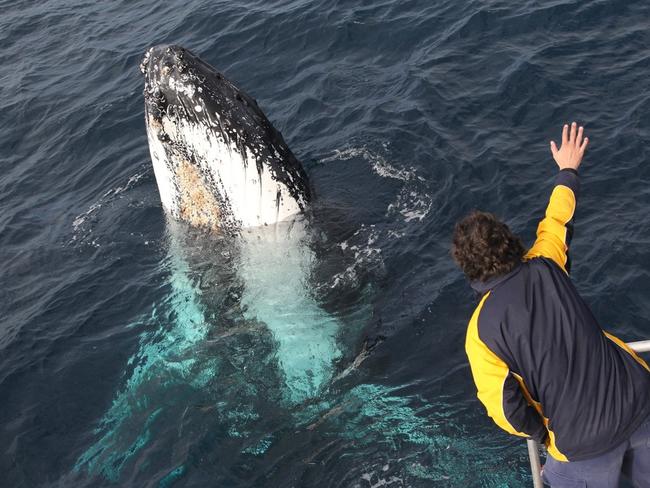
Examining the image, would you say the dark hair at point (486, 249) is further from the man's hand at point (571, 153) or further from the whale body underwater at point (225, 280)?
the whale body underwater at point (225, 280)

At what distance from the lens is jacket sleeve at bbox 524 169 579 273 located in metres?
5.52

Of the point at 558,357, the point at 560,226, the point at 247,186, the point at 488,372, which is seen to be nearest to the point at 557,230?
the point at 560,226

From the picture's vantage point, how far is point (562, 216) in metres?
5.77

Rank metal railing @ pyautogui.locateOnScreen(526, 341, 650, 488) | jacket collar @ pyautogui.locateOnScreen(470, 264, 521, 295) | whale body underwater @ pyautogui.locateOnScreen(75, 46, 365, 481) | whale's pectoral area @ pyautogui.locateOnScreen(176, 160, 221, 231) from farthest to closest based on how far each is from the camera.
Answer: whale's pectoral area @ pyautogui.locateOnScreen(176, 160, 221, 231) → whale body underwater @ pyautogui.locateOnScreen(75, 46, 365, 481) → metal railing @ pyautogui.locateOnScreen(526, 341, 650, 488) → jacket collar @ pyautogui.locateOnScreen(470, 264, 521, 295)

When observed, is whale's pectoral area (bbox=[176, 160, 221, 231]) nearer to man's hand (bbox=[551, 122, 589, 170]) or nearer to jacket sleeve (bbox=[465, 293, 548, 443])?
man's hand (bbox=[551, 122, 589, 170])

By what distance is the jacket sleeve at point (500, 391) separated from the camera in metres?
5.04

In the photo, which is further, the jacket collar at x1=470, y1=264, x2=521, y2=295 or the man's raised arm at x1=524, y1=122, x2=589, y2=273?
the man's raised arm at x1=524, y1=122, x2=589, y2=273

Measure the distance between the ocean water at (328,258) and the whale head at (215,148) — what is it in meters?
0.49

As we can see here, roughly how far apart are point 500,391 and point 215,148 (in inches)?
213

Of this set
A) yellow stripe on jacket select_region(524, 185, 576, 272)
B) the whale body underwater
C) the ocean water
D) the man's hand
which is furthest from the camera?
the whale body underwater

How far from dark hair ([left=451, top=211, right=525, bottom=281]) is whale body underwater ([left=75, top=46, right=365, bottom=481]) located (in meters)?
4.01

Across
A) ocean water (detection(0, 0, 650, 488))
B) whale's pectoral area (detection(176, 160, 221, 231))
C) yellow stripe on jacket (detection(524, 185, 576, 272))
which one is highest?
yellow stripe on jacket (detection(524, 185, 576, 272))

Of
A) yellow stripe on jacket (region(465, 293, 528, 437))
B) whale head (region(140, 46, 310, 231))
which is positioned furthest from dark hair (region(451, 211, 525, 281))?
whale head (region(140, 46, 310, 231))

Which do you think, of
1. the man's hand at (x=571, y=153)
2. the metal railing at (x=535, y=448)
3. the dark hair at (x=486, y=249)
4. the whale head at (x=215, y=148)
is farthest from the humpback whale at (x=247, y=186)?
the dark hair at (x=486, y=249)
